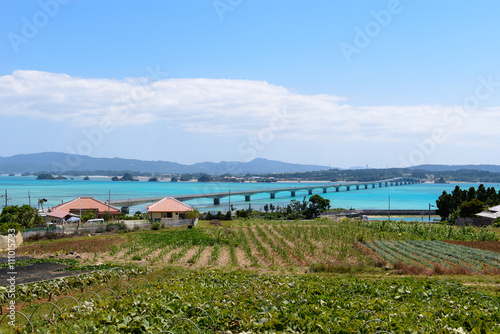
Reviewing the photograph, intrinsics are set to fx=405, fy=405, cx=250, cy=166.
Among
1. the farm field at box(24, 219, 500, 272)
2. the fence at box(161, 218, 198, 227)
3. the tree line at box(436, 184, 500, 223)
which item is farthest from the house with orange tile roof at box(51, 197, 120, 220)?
the tree line at box(436, 184, 500, 223)

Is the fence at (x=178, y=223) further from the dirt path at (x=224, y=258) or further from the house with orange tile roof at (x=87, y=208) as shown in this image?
the dirt path at (x=224, y=258)

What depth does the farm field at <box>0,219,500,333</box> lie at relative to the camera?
7.07m

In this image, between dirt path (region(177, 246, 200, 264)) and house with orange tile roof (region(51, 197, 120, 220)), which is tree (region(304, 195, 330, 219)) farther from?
dirt path (region(177, 246, 200, 264))

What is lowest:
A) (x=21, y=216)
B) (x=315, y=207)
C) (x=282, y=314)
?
(x=315, y=207)

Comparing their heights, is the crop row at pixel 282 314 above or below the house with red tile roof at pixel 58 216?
above

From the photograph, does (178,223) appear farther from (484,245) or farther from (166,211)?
(484,245)

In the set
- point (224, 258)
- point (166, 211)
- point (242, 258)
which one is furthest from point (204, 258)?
point (166, 211)

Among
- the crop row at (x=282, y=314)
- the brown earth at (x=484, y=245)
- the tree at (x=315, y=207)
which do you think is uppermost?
the crop row at (x=282, y=314)

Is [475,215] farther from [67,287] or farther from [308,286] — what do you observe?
[67,287]

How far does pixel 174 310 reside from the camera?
311 inches

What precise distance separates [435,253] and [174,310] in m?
17.9

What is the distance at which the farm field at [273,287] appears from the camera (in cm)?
707

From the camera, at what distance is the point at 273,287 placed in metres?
11.2

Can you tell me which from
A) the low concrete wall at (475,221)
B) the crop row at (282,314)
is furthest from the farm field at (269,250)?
the low concrete wall at (475,221)
